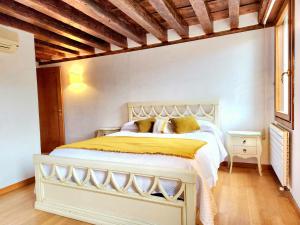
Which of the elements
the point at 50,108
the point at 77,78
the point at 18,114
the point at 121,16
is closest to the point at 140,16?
the point at 121,16

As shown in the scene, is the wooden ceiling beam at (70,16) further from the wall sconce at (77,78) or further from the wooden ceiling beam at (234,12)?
the wooden ceiling beam at (234,12)

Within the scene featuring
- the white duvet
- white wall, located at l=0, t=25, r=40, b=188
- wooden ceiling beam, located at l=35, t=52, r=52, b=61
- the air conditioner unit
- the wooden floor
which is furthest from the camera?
wooden ceiling beam, located at l=35, t=52, r=52, b=61

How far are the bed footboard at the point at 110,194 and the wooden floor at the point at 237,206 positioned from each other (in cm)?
16

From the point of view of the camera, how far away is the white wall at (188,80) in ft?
11.1

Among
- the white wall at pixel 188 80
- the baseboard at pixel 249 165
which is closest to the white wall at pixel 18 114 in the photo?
the white wall at pixel 188 80

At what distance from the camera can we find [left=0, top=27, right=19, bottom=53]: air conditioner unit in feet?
9.24

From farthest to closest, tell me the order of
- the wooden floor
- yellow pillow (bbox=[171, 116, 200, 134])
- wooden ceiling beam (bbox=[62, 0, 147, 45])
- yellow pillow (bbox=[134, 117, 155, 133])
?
yellow pillow (bbox=[134, 117, 155, 133]), yellow pillow (bbox=[171, 116, 200, 134]), wooden ceiling beam (bbox=[62, 0, 147, 45]), the wooden floor

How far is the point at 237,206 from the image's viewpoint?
2.27 metres

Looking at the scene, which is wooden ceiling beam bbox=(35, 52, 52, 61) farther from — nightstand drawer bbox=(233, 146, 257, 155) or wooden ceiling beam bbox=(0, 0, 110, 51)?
nightstand drawer bbox=(233, 146, 257, 155)

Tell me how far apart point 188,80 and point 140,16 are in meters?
1.50

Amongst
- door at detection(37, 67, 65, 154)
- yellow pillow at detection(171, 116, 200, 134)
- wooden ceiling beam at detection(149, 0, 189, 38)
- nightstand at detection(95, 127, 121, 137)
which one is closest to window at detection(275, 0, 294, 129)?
yellow pillow at detection(171, 116, 200, 134)

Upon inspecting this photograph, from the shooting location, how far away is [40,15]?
2.89 meters

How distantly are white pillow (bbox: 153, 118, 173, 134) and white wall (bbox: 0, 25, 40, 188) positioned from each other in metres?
1.97

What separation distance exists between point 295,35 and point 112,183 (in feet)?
7.85
